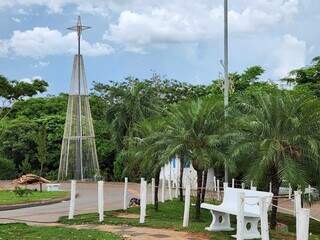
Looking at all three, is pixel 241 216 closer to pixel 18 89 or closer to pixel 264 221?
pixel 264 221

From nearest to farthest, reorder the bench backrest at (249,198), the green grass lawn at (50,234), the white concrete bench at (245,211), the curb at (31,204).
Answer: the green grass lawn at (50,234) → the bench backrest at (249,198) → the white concrete bench at (245,211) → the curb at (31,204)

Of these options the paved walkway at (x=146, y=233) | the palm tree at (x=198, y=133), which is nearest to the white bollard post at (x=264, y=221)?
the paved walkway at (x=146, y=233)

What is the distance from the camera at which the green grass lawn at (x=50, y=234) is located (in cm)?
1295

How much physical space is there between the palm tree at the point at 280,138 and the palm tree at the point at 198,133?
912 millimetres

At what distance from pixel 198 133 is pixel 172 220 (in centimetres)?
285

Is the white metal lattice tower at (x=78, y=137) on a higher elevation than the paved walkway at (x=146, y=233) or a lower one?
higher

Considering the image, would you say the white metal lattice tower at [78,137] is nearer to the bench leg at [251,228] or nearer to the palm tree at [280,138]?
the palm tree at [280,138]

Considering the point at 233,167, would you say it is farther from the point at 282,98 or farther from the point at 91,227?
the point at 91,227

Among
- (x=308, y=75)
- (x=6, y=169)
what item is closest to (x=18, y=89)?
(x=6, y=169)

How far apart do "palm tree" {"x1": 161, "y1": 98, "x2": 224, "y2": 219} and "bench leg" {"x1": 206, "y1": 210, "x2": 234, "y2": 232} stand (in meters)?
2.38

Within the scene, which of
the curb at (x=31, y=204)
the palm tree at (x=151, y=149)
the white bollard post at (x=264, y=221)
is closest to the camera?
the white bollard post at (x=264, y=221)

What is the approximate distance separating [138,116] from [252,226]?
32428mm

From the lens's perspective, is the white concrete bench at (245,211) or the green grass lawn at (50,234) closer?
the green grass lawn at (50,234)

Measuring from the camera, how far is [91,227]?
1550 centimetres
